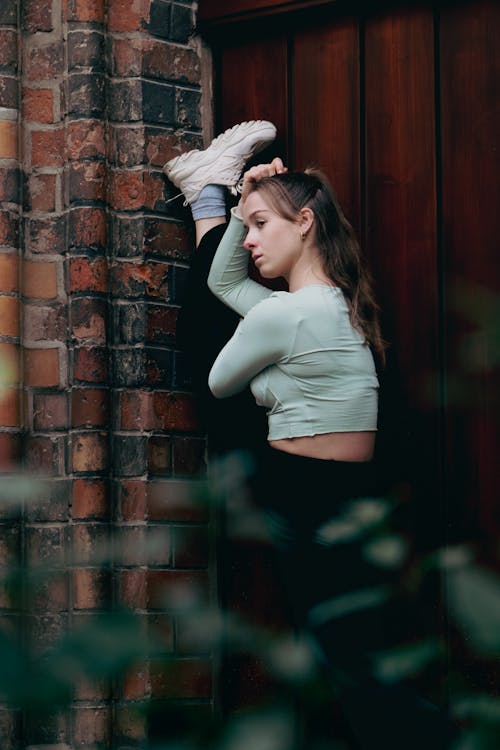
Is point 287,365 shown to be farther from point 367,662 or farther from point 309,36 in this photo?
point 309,36

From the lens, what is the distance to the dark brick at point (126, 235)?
297 centimetres

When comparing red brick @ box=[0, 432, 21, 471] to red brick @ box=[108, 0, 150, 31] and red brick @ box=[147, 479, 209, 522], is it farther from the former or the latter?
red brick @ box=[108, 0, 150, 31]

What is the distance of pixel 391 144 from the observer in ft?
9.56

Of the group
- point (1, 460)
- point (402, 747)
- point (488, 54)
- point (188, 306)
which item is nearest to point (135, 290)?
point (188, 306)

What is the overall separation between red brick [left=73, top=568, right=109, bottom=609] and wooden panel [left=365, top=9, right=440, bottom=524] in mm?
787

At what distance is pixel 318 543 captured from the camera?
247 centimetres

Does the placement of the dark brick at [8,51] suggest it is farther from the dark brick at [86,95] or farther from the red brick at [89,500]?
the red brick at [89,500]

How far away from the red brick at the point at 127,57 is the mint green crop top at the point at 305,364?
2.73ft

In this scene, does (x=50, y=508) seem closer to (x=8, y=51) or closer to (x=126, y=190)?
(x=126, y=190)

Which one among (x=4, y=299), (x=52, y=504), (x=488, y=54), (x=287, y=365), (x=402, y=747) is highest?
(x=488, y=54)

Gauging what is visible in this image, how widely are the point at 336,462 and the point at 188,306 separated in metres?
0.66

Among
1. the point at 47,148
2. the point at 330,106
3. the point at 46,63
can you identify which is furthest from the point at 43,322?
the point at 330,106

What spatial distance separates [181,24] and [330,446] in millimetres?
1305

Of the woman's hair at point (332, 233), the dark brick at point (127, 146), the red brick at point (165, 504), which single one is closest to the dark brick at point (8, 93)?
the dark brick at point (127, 146)
